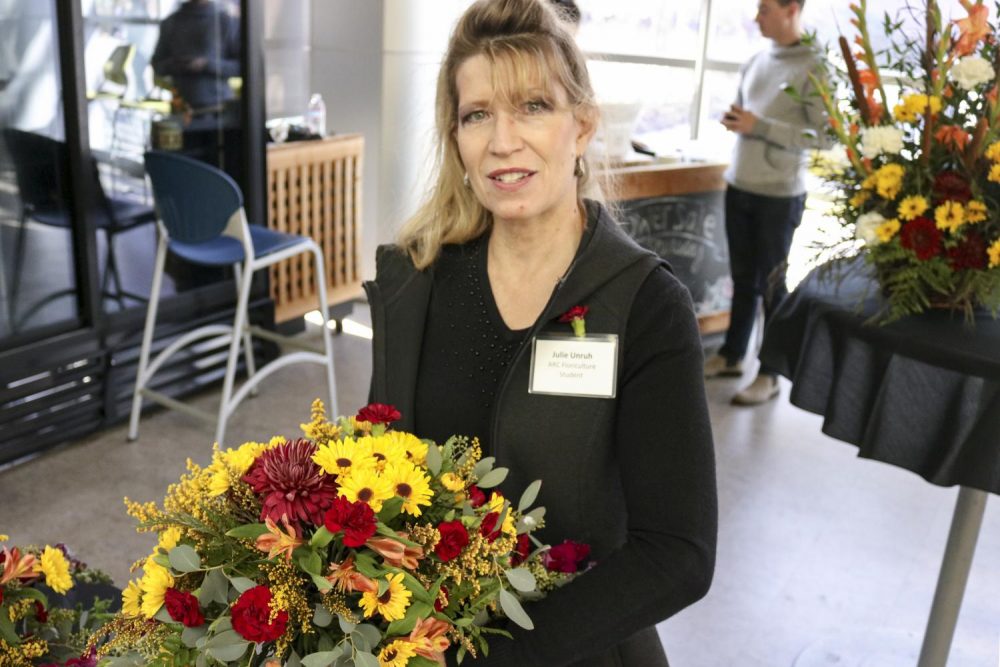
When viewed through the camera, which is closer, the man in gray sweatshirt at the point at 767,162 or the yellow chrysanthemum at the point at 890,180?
the yellow chrysanthemum at the point at 890,180

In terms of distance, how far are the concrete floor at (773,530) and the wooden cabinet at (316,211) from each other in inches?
25.6

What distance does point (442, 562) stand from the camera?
1031mm

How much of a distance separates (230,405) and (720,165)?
2.56 metres

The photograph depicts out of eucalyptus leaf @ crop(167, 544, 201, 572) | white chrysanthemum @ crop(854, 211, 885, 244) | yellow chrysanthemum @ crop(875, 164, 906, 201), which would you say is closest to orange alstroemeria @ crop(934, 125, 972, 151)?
yellow chrysanthemum @ crop(875, 164, 906, 201)

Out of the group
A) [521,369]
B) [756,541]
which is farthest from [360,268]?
[521,369]

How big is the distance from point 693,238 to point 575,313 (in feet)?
11.8

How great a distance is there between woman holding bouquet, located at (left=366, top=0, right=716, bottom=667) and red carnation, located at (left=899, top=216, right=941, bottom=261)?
0.98 meters

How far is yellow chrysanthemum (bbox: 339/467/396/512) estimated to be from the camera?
3.14 feet

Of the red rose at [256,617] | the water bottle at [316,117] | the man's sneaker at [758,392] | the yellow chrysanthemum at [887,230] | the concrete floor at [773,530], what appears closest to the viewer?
the red rose at [256,617]

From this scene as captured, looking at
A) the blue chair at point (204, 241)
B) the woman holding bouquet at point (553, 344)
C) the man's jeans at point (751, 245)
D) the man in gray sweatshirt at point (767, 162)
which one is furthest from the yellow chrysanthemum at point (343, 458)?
the man's jeans at point (751, 245)

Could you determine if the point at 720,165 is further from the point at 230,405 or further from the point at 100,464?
the point at 100,464

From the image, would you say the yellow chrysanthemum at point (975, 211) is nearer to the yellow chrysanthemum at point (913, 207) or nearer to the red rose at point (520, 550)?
the yellow chrysanthemum at point (913, 207)

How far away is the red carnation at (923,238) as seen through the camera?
2131 millimetres

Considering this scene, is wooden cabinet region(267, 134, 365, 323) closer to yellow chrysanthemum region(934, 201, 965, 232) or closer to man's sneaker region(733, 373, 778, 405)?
man's sneaker region(733, 373, 778, 405)
